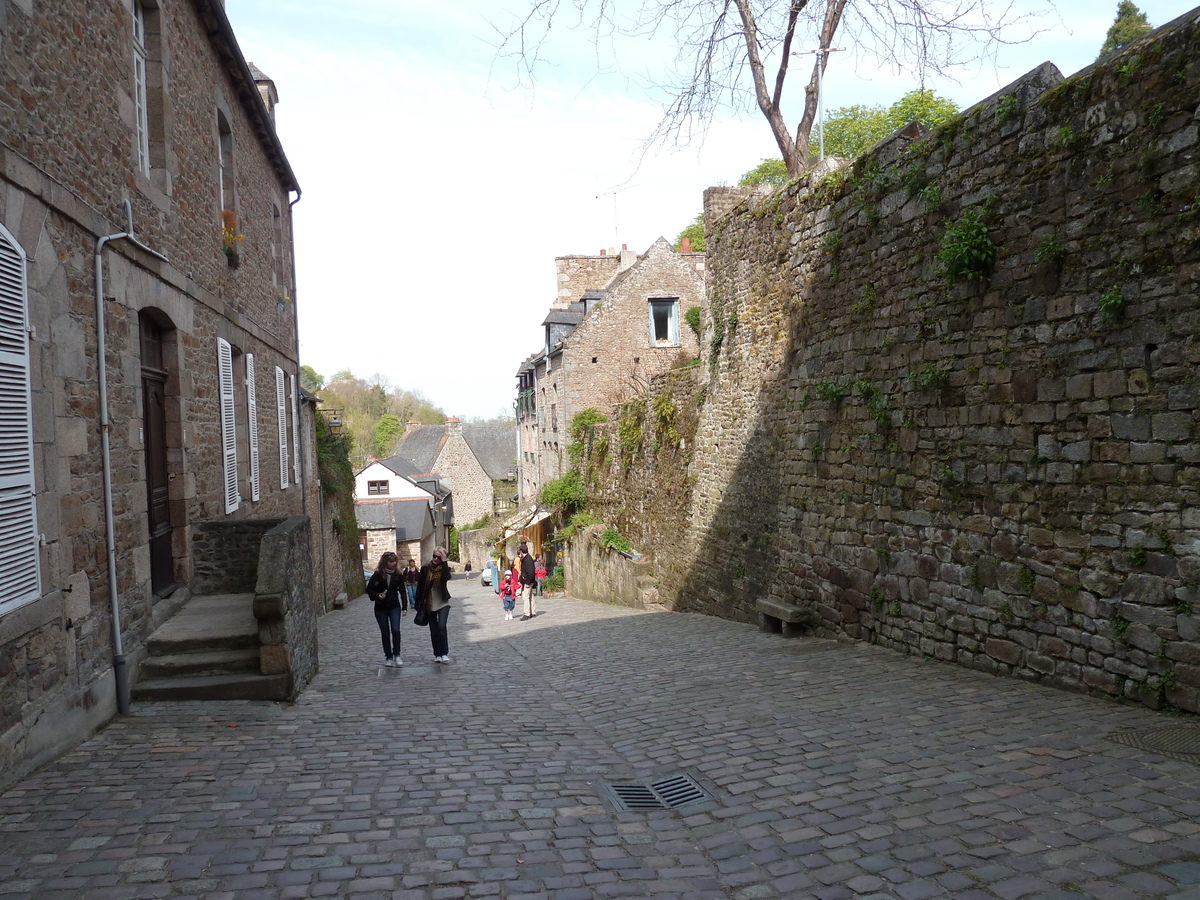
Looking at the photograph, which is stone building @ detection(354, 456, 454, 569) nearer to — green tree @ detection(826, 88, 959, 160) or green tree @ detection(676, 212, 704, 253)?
green tree @ detection(676, 212, 704, 253)

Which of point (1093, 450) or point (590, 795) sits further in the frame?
point (1093, 450)

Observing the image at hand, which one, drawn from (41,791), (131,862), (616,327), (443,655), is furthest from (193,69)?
(616,327)

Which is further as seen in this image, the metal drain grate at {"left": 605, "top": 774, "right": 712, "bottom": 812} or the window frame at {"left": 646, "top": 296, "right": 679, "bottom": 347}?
the window frame at {"left": 646, "top": 296, "right": 679, "bottom": 347}

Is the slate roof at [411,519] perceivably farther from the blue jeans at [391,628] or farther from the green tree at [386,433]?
the green tree at [386,433]

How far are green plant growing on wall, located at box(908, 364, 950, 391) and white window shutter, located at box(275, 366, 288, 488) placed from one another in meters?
10.1

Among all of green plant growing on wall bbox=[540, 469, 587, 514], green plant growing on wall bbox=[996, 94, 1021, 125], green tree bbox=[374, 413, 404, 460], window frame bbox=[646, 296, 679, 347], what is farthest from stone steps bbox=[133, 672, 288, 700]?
green tree bbox=[374, 413, 404, 460]

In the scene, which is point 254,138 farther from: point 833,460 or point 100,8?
point 833,460

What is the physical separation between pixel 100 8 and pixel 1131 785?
27.2ft

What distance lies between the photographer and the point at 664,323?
2823 centimetres

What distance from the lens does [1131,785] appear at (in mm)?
3994

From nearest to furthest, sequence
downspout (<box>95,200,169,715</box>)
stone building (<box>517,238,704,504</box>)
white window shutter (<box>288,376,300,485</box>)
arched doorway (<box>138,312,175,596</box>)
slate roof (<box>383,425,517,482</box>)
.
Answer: downspout (<box>95,200,169,715</box>)
arched doorway (<box>138,312,175,596</box>)
white window shutter (<box>288,376,300,485</box>)
stone building (<box>517,238,704,504</box>)
slate roof (<box>383,425,517,482</box>)

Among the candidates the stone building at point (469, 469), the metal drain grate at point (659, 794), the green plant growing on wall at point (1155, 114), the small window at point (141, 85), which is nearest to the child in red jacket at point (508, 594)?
the small window at point (141, 85)

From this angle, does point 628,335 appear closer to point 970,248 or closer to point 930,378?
point 930,378

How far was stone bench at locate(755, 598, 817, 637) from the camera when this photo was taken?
931 cm
